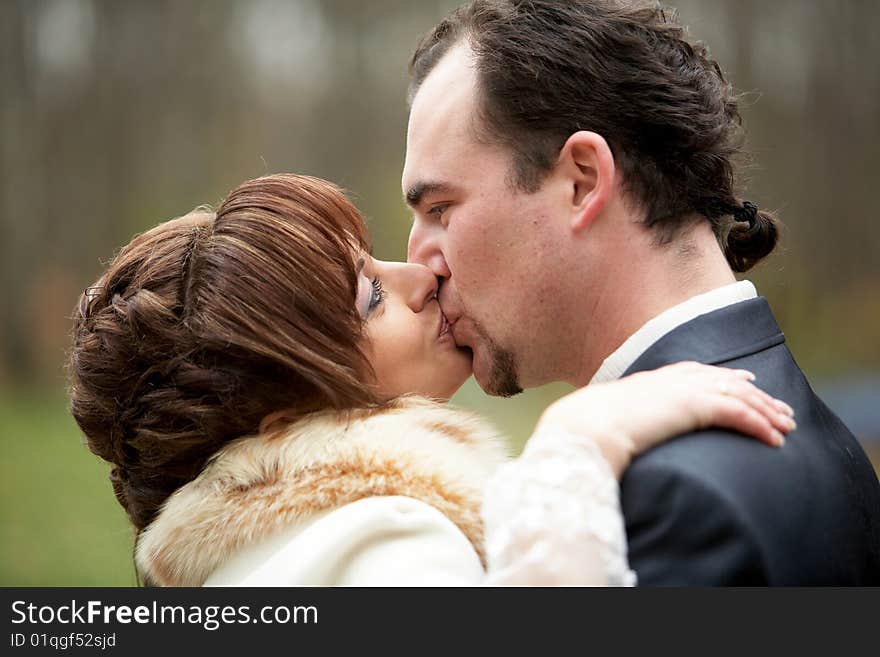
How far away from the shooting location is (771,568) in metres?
1.35

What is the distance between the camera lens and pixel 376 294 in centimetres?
198

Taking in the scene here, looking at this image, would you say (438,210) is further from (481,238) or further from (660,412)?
(660,412)

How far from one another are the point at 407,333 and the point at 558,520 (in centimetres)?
74

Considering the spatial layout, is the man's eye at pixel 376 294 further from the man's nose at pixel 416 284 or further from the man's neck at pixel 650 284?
the man's neck at pixel 650 284

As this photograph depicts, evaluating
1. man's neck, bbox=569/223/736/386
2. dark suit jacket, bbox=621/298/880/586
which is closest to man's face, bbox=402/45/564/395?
man's neck, bbox=569/223/736/386

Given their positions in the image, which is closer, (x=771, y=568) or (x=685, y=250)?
(x=771, y=568)

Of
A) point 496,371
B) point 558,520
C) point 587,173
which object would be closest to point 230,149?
point 496,371

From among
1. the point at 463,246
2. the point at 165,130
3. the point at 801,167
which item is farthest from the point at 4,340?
the point at 463,246

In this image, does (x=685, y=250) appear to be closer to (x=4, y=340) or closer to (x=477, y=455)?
(x=477, y=455)

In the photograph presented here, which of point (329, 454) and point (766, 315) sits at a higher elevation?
point (766, 315)

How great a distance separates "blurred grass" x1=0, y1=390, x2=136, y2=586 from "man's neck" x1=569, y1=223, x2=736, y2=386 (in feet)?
17.0

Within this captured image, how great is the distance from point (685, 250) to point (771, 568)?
755 mm

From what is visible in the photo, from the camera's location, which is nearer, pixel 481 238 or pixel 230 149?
pixel 481 238

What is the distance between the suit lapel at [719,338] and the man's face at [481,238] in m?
0.33
